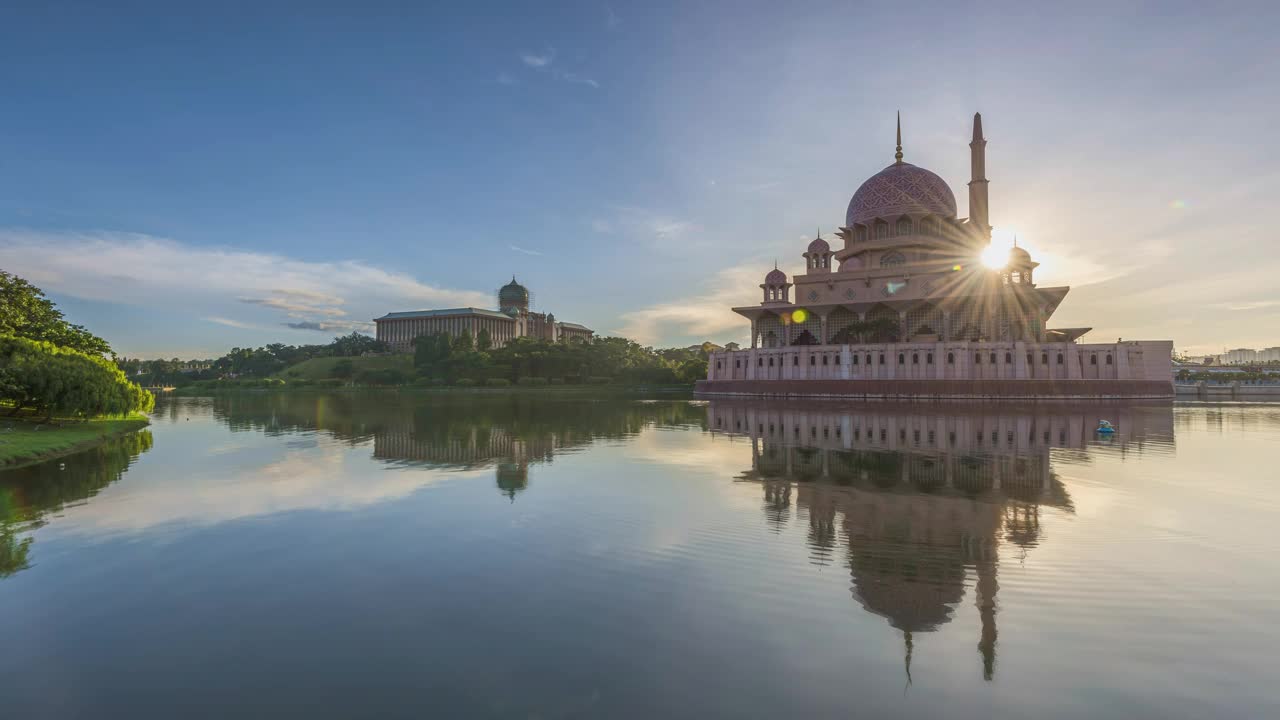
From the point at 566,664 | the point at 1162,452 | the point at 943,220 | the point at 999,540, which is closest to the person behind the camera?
Result: the point at 566,664

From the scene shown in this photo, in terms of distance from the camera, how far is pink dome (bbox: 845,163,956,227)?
62594 mm

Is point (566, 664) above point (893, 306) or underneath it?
underneath

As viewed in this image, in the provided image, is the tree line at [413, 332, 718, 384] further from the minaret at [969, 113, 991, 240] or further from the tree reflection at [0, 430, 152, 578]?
the tree reflection at [0, 430, 152, 578]

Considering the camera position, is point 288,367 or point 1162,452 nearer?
point 1162,452

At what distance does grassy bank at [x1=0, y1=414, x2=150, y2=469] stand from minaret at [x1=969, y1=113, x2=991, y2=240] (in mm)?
67347

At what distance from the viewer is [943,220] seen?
63.0 metres

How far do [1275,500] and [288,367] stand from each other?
159462 millimetres

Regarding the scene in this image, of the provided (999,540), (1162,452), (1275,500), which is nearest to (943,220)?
(1162,452)

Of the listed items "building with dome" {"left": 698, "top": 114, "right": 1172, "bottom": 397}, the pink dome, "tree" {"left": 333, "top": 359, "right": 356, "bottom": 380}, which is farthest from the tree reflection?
"tree" {"left": 333, "top": 359, "right": 356, "bottom": 380}

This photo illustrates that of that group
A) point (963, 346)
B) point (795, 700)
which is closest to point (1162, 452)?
point (795, 700)

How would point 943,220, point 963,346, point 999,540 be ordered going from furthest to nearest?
point 943,220 < point 963,346 < point 999,540

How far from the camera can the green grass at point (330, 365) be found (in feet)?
408

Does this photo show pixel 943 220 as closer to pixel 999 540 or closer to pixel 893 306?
pixel 893 306

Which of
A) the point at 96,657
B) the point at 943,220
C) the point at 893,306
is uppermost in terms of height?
the point at 943,220
